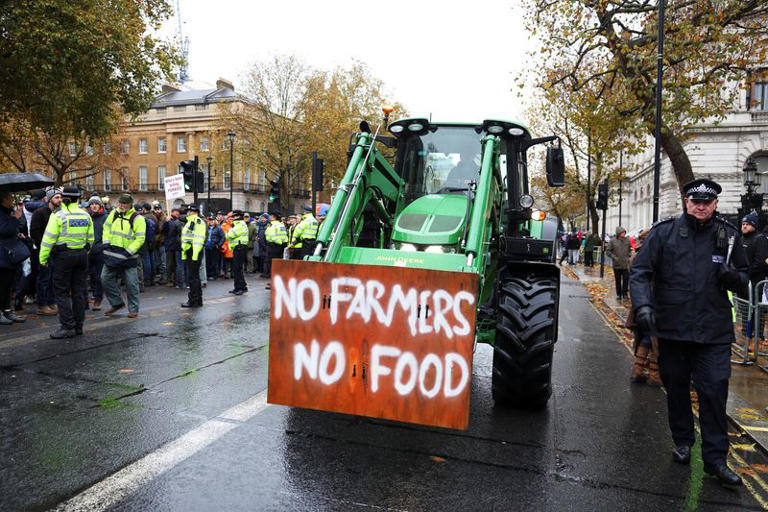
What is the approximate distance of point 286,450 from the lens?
14.3 feet

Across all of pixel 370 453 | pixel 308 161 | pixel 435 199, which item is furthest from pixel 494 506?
pixel 308 161

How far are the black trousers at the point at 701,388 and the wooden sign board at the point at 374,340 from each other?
1.72 m

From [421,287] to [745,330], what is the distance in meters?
6.71

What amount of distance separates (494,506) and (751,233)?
916cm

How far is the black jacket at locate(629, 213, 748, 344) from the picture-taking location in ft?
14.4

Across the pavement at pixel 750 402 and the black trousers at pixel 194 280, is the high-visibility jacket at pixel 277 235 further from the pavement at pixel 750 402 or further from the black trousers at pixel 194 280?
the pavement at pixel 750 402

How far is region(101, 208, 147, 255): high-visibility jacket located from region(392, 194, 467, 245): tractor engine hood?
6128 millimetres

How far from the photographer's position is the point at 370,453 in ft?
14.4

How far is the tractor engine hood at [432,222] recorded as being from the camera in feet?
17.6

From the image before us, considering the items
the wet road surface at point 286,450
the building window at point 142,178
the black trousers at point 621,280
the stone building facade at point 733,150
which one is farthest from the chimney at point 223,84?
the wet road surface at point 286,450

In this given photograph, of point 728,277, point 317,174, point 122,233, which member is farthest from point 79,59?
point 728,277

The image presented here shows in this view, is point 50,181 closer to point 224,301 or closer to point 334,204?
point 224,301

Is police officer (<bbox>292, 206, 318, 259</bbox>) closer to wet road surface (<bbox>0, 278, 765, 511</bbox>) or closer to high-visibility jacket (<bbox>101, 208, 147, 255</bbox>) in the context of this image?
high-visibility jacket (<bbox>101, 208, 147, 255</bbox>)

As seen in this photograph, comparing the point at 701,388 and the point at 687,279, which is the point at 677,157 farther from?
the point at 701,388
